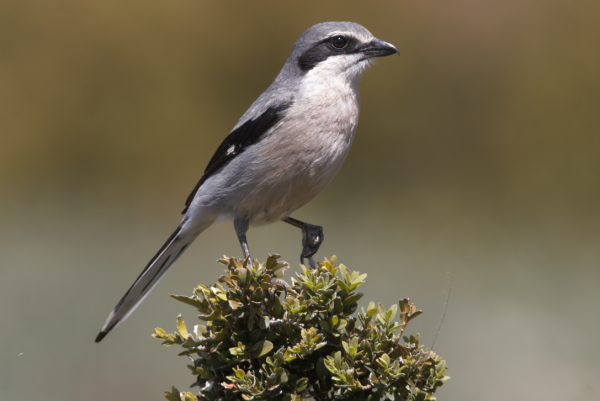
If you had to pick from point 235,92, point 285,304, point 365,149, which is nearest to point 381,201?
point 365,149

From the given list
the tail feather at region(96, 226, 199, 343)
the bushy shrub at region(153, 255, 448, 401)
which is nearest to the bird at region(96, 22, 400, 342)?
the tail feather at region(96, 226, 199, 343)

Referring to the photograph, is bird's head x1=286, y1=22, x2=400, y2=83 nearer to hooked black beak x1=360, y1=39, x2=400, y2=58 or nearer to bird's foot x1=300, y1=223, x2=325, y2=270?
hooked black beak x1=360, y1=39, x2=400, y2=58

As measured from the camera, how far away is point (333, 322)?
158 centimetres

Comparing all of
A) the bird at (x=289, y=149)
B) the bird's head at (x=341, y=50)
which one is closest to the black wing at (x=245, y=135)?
the bird at (x=289, y=149)

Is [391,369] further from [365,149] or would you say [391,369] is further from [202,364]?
[365,149]

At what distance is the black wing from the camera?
104 inches

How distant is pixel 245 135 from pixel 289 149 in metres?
0.34

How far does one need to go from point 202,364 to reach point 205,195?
1.21 meters

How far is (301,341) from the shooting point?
1566 mm

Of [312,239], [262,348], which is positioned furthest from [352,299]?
[312,239]

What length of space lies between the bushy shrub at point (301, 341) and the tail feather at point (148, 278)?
39.7 inches

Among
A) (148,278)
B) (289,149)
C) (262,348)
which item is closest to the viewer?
(262,348)

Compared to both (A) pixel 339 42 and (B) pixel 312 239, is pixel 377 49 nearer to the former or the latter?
(A) pixel 339 42

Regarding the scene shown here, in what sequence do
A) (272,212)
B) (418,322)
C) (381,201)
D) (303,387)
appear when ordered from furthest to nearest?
(381,201) → (418,322) → (272,212) → (303,387)
